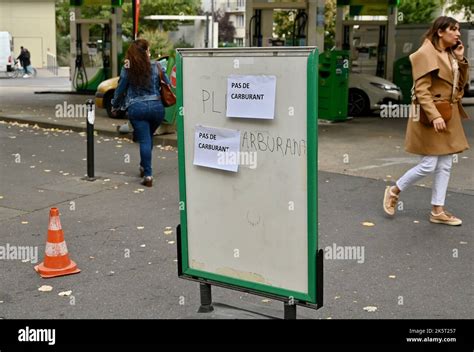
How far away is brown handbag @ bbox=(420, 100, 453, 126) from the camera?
6.19 meters

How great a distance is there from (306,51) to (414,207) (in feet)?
14.5

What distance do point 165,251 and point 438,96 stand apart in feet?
9.22

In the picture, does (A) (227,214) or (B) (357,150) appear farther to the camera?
(B) (357,150)

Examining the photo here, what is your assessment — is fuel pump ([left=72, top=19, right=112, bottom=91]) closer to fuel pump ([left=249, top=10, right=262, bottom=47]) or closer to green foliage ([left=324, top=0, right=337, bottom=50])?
fuel pump ([left=249, top=10, right=262, bottom=47])

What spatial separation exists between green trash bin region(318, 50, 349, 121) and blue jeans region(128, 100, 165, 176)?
251 inches

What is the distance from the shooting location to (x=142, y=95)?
8.22 m

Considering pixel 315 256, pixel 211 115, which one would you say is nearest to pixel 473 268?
pixel 315 256

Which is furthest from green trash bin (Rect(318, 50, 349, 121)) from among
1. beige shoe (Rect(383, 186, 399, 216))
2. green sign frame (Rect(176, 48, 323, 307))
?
green sign frame (Rect(176, 48, 323, 307))

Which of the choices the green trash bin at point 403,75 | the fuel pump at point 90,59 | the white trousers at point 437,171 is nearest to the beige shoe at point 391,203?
the white trousers at point 437,171

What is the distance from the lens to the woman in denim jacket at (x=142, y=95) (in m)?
8.09

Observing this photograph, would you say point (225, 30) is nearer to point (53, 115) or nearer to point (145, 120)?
point (53, 115)

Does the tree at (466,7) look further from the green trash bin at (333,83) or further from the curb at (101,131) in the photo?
the curb at (101,131)
